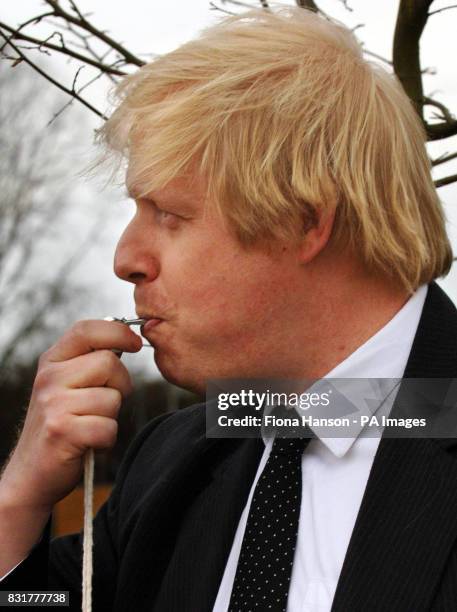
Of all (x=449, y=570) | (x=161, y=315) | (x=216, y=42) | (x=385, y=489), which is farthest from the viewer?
(x=216, y=42)

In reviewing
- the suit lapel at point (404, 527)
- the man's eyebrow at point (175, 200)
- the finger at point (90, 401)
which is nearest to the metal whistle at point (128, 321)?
the finger at point (90, 401)

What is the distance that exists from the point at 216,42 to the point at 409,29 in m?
0.50

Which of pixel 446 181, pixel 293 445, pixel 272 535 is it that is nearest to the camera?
pixel 272 535

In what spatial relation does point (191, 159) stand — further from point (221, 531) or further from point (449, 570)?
point (449, 570)

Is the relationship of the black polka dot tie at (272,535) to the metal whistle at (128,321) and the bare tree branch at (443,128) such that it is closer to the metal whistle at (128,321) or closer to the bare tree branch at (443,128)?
the metal whistle at (128,321)

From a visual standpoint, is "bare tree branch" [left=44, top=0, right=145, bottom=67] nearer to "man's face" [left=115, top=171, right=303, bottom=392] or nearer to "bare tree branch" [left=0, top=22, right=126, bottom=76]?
"bare tree branch" [left=0, top=22, right=126, bottom=76]

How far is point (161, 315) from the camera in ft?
7.02

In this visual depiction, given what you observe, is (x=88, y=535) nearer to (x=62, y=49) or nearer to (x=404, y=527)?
(x=404, y=527)

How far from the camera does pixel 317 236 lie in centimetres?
224

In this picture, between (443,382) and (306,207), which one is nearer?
(443,382)

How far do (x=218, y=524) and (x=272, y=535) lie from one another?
0.21 meters

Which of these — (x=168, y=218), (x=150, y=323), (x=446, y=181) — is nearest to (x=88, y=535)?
(x=150, y=323)

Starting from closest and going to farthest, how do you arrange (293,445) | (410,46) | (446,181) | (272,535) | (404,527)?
1. (404,527)
2. (272,535)
3. (293,445)
4. (410,46)
5. (446,181)

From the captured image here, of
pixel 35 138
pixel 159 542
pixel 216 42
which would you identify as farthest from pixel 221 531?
pixel 35 138
